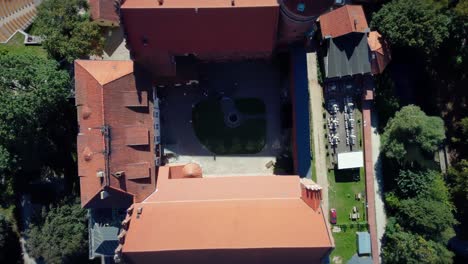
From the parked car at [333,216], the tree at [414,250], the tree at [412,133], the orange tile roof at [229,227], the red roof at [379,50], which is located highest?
the red roof at [379,50]

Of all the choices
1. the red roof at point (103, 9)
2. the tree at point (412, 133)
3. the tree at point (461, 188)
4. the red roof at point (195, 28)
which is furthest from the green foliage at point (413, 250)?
the red roof at point (103, 9)

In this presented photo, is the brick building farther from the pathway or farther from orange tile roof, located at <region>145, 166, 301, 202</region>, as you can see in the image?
the pathway

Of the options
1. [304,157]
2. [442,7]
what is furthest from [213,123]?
[442,7]

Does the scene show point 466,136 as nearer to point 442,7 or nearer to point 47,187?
point 442,7

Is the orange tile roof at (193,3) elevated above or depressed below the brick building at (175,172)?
above

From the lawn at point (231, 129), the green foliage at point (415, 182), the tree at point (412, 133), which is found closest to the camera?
the tree at point (412, 133)

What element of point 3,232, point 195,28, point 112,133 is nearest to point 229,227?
point 112,133

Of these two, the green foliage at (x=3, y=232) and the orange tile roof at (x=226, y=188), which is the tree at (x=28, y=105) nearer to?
the green foliage at (x=3, y=232)
